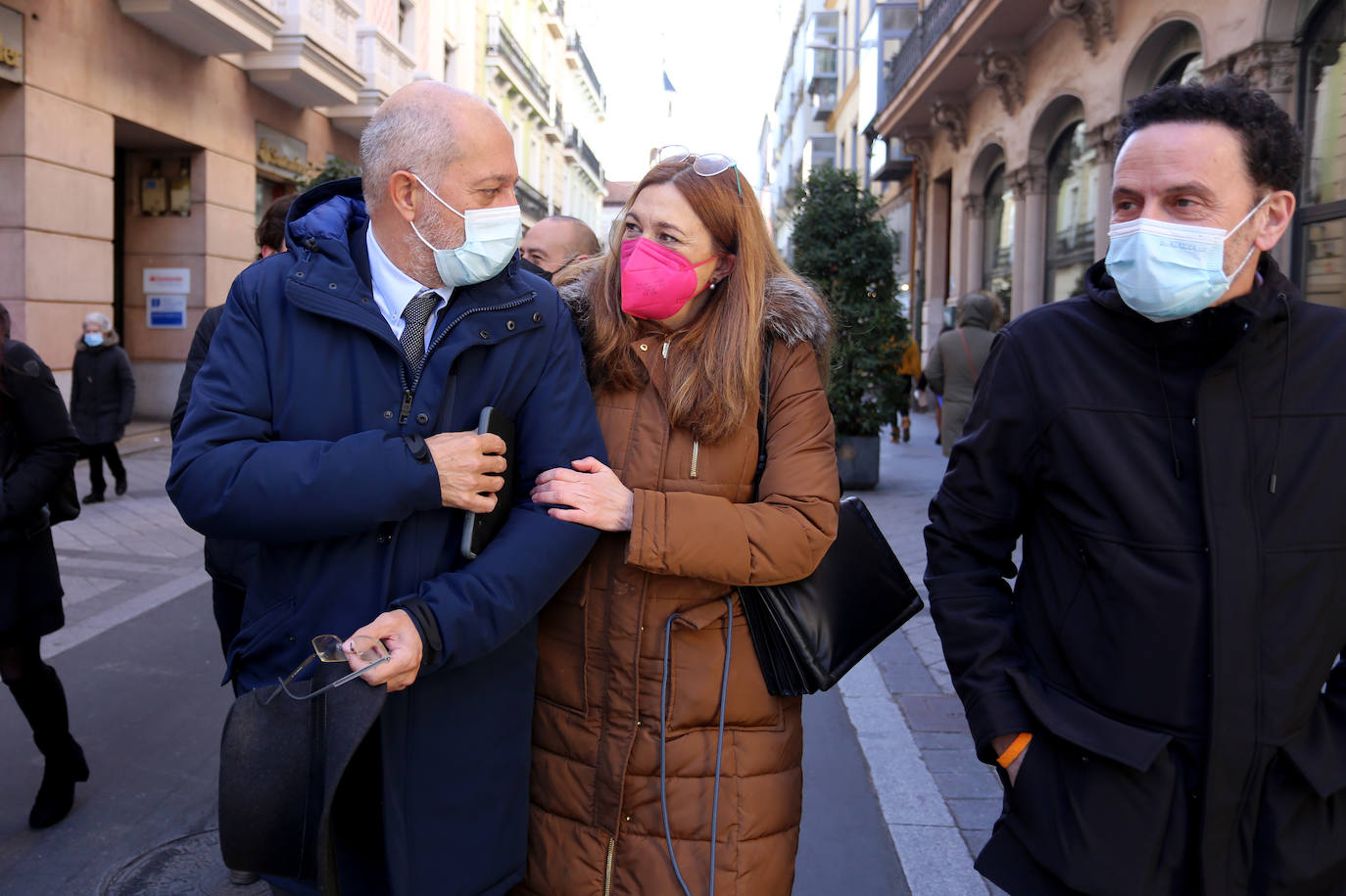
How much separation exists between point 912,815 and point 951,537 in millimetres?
2029

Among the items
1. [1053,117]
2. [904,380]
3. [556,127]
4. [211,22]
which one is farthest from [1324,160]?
[556,127]

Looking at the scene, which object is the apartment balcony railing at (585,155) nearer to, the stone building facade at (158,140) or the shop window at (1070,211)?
the stone building facade at (158,140)

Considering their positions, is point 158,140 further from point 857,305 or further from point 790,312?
point 790,312

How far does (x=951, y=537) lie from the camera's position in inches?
86.6

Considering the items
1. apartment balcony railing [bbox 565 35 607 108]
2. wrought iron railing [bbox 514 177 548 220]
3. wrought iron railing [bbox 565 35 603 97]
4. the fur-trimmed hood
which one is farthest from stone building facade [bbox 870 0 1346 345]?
wrought iron railing [bbox 565 35 603 97]

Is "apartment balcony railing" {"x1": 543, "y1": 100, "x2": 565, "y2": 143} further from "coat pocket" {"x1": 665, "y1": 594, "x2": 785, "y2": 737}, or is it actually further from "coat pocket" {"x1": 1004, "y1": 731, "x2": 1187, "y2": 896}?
"coat pocket" {"x1": 1004, "y1": 731, "x2": 1187, "y2": 896}

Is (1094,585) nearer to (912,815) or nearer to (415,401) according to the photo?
(415,401)

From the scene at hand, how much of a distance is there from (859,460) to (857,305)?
1.58m

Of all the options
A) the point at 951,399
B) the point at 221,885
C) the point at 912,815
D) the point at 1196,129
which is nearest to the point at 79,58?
the point at 951,399

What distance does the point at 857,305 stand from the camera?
37.2 feet

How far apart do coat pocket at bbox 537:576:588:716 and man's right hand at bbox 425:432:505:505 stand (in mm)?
373

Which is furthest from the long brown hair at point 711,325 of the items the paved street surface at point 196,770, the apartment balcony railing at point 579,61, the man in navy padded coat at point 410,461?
the apartment balcony railing at point 579,61

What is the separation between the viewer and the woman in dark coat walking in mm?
3689

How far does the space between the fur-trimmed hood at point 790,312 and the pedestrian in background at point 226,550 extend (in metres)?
1.10
